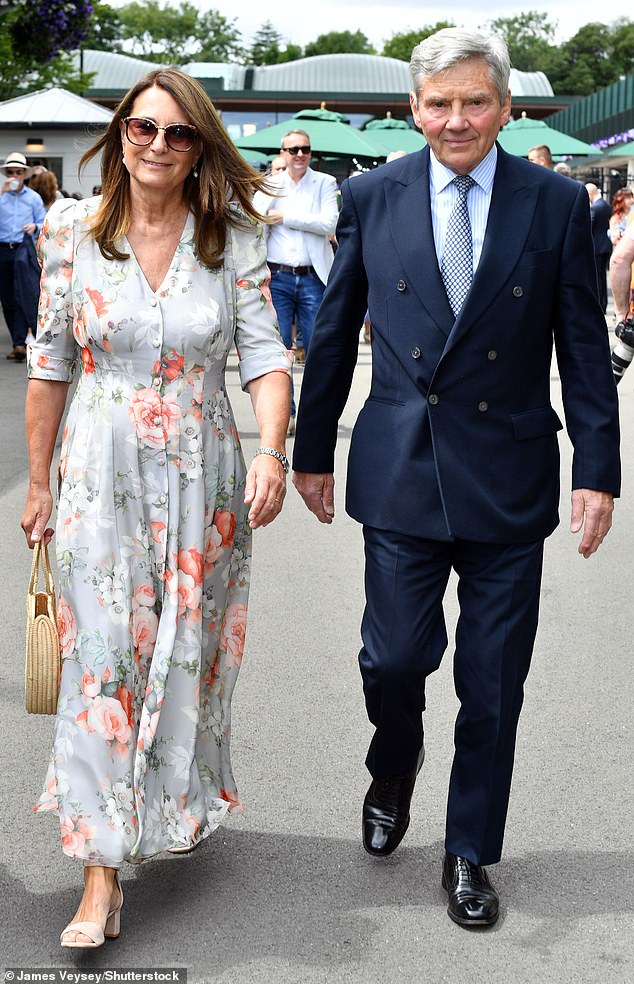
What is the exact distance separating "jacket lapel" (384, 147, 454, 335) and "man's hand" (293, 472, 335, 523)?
1.91ft

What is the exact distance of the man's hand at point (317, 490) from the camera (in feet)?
13.3

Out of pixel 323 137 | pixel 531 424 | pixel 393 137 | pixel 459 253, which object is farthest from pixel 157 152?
pixel 393 137

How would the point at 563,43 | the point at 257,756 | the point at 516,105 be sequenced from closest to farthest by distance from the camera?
the point at 257,756
the point at 516,105
the point at 563,43

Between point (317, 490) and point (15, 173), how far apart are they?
13.6m

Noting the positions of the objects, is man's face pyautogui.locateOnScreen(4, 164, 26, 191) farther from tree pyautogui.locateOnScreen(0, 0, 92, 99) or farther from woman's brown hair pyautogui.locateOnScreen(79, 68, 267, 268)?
woman's brown hair pyautogui.locateOnScreen(79, 68, 267, 268)

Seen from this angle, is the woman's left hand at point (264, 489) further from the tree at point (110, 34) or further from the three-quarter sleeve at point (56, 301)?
the tree at point (110, 34)

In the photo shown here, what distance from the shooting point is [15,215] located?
54.7ft

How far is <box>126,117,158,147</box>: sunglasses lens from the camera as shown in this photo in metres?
3.59

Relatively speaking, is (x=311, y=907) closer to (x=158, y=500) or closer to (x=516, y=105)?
(x=158, y=500)

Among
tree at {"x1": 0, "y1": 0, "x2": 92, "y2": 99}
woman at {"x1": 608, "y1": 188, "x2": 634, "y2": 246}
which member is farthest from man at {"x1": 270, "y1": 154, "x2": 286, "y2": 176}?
tree at {"x1": 0, "y1": 0, "x2": 92, "y2": 99}

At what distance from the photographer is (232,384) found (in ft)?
50.2

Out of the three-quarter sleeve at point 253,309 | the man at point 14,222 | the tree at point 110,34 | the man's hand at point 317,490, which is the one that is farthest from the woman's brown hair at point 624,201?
the tree at point 110,34

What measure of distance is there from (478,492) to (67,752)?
3.85 feet

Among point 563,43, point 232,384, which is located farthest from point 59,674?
point 563,43
